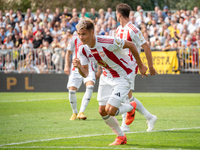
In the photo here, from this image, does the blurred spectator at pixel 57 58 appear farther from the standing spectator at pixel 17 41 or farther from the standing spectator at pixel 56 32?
the standing spectator at pixel 17 41

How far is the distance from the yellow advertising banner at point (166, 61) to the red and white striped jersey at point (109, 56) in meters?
10.5

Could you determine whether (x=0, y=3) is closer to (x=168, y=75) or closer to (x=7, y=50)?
(x=7, y=50)

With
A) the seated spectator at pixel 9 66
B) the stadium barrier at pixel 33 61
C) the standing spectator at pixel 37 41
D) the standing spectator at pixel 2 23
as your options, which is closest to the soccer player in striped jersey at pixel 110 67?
the stadium barrier at pixel 33 61

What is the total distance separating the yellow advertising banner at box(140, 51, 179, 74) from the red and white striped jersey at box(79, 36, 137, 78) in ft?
34.3

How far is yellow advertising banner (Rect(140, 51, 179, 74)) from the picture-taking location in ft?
52.8

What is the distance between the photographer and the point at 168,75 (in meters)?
16.2

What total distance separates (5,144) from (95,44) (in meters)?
2.15

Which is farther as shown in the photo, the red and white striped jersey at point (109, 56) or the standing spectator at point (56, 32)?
the standing spectator at point (56, 32)

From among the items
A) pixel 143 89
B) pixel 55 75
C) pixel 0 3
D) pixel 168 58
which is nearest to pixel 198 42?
pixel 168 58

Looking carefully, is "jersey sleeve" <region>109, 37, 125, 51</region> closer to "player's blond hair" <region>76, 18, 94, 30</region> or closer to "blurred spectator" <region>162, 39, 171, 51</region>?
"player's blond hair" <region>76, 18, 94, 30</region>

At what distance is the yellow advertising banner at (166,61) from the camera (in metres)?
16.1

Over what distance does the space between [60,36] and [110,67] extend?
43.2ft

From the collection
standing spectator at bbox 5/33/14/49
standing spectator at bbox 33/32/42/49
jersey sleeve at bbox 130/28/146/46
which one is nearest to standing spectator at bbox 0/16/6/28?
standing spectator at bbox 5/33/14/49

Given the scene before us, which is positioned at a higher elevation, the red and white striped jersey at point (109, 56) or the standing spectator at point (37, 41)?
the red and white striped jersey at point (109, 56)
